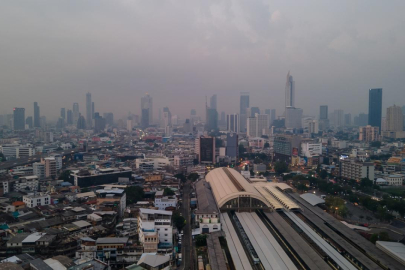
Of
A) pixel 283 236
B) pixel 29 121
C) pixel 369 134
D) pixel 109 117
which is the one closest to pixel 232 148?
pixel 283 236

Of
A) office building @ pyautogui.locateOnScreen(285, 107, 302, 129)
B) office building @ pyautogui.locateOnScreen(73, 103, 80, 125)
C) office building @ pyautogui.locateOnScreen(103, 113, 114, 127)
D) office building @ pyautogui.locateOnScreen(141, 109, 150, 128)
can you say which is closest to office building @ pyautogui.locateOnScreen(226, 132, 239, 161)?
office building @ pyautogui.locateOnScreen(285, 107, 302, 129)

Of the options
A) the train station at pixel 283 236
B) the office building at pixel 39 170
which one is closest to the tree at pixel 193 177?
the train station at pixel 283 236

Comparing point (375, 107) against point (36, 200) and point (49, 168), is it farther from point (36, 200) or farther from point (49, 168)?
point (36, 200)

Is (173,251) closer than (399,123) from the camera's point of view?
Yes

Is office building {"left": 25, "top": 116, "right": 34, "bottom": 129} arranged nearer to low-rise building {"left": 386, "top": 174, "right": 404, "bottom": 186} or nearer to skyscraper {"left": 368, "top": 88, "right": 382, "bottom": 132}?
skyscraper {"left": 368, "top": 88, "right": 382, "bottom": 132}

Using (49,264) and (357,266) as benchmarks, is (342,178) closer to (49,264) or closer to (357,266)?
(357,266)

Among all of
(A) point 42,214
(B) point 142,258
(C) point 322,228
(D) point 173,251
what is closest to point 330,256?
(C) point 322,228

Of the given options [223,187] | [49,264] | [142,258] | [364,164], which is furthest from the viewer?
[364,164]
